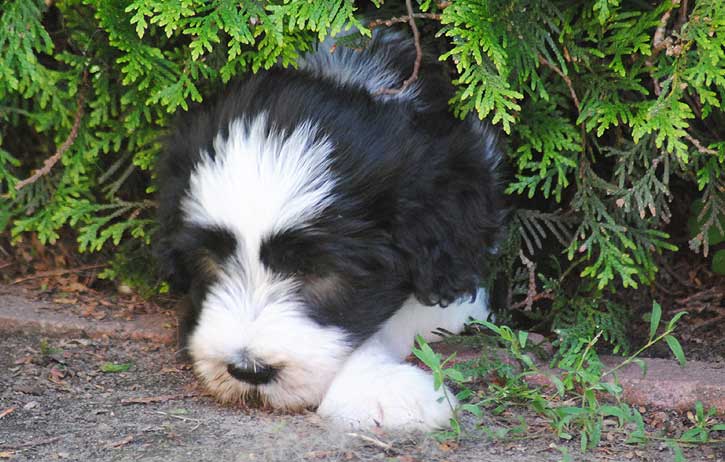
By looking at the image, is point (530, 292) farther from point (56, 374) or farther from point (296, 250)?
point (56, 374)

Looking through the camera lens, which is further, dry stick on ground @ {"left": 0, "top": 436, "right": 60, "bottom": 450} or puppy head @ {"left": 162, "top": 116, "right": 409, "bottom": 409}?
puppy head @ {"left": 162, "top": 116, "right": 409, "bottom": 409}

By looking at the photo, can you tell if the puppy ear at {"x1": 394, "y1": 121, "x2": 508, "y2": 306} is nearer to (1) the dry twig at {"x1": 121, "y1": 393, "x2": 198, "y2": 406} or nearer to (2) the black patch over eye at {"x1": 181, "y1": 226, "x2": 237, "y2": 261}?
(2) the black patch over eye at {"x1": 181, "y1": 226, "x2": 237, "y2": 261}

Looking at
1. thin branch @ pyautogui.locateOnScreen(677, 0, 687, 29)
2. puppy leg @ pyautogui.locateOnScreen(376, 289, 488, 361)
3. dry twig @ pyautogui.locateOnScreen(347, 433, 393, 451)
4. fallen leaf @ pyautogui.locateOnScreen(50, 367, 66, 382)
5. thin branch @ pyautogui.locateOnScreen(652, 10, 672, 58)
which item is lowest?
fallen leaf @ pyautogui.locateOnScreen(50, 367, 66, 382)

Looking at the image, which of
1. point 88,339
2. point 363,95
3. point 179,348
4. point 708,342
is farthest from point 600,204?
point 88,339

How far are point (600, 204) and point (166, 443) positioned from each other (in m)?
1.94

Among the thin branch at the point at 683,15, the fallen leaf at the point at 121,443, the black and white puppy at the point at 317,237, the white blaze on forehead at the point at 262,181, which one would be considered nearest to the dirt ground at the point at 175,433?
the fallen leaf at the point at 121,443

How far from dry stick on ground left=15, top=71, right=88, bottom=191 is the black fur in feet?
2.69

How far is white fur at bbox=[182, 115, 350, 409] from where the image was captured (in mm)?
3002

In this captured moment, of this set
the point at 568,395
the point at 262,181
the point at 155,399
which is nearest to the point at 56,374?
the point at 155,399

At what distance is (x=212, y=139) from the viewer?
323 cm

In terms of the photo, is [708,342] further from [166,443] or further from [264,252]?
[166,443]

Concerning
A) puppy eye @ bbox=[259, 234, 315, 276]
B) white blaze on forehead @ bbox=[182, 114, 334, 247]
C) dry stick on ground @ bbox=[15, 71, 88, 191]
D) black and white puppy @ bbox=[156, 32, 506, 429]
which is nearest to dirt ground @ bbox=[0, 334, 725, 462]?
black and white puppy @ bbox=[156, 32, 506, 429]

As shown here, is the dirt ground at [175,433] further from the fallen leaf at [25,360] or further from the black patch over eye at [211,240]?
the black patch over eye at [211,240]

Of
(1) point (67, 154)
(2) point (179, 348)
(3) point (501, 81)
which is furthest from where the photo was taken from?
(1) point (67, 154)
